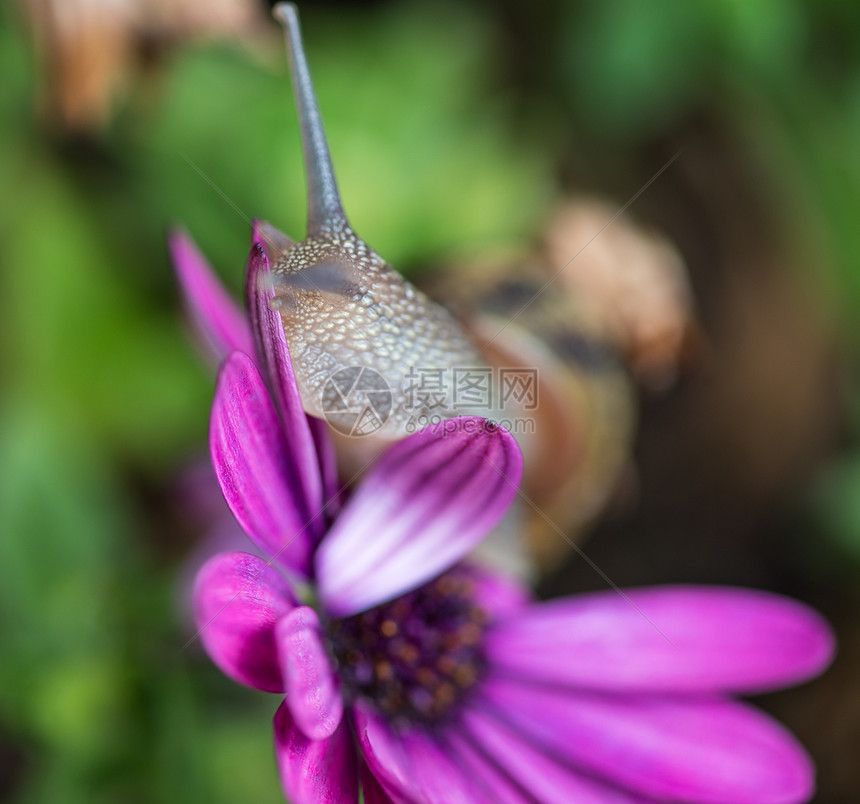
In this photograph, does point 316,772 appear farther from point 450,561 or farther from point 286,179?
point 286,179

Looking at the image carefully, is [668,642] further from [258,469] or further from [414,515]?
[258,469]

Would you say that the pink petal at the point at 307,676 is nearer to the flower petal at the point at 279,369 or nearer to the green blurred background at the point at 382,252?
the flower petal at the point at 279,369

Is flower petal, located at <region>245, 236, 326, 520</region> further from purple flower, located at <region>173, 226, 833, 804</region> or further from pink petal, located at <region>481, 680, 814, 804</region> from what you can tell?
pink petal, located at <region>481, 680, 814, 804</region>

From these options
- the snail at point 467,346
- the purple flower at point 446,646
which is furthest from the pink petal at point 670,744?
the snail at point 467,346

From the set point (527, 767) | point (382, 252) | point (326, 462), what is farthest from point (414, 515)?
point (382, 252)

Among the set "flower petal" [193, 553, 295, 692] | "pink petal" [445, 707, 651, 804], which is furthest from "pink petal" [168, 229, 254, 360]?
"pink petal" [445, 707, 651, 804]

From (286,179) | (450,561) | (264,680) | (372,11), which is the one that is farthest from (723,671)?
(372,11)
